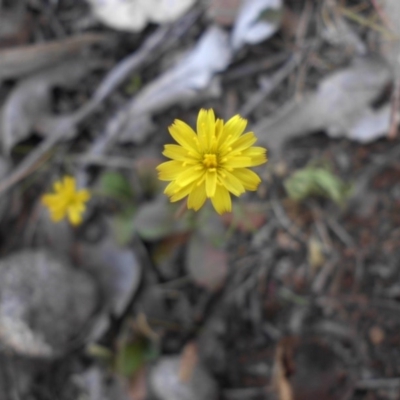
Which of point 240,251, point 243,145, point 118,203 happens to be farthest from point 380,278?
point 118,203

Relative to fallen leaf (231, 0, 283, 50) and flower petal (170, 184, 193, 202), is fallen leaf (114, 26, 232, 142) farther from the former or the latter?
flower petal (170, 184, 193, 202)

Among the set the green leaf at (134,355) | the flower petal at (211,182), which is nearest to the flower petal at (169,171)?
the flower petal at (211,182)

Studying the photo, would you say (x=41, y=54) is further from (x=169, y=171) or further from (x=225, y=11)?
(x=169, y=171)

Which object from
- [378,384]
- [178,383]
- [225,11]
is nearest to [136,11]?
[225,11]

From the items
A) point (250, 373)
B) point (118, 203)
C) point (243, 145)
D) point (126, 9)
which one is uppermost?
point (126, 9)

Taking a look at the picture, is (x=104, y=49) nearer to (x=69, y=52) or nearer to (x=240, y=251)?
(x=69, y=52)

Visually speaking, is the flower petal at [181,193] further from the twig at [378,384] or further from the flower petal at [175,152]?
the twig at [378,384]

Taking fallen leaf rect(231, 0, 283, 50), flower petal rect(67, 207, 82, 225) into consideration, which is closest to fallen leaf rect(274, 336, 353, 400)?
flower petal rect(67, 207, 82, 225)
